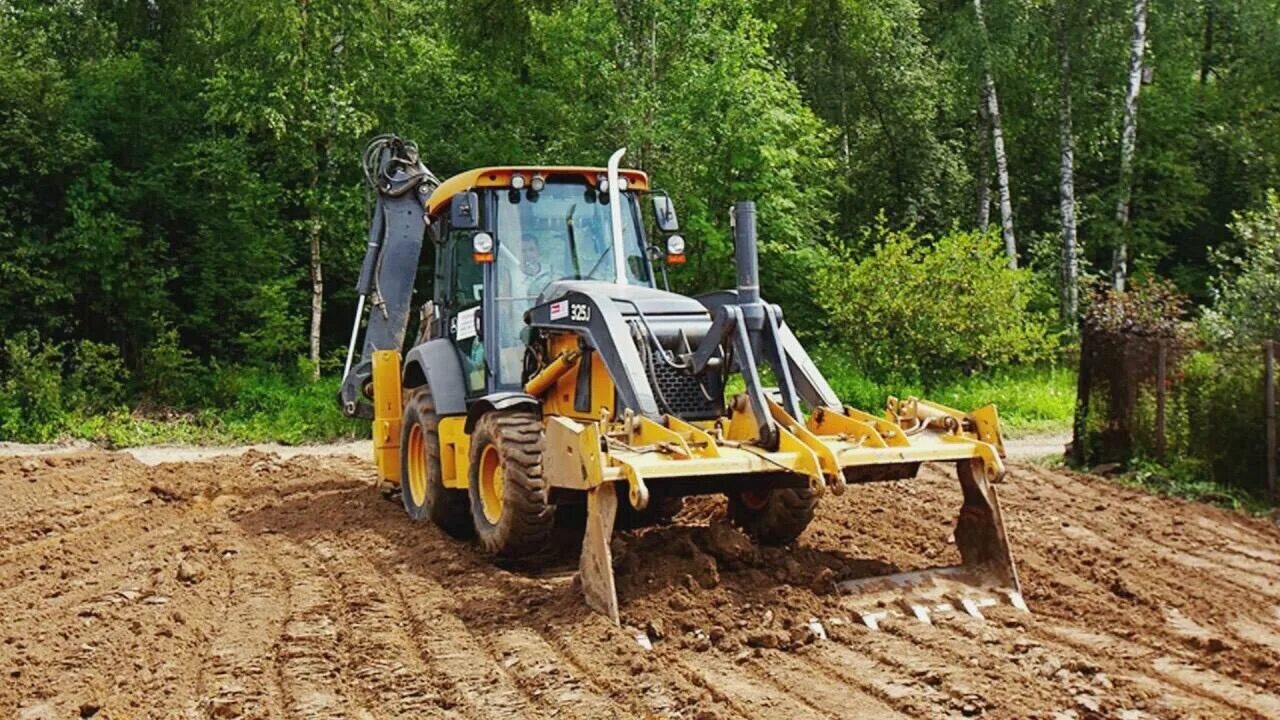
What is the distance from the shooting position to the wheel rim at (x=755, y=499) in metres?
7.84

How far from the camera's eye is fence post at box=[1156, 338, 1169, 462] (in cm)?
1134

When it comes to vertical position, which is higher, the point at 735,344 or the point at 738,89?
the point at 738,89

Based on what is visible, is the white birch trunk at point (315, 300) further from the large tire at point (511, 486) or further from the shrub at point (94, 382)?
the large tire at point (511, 486)

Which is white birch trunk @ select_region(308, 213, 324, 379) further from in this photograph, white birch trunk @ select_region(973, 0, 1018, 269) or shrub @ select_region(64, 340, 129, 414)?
white birch trunk @ select_region(973, 0, 1018, 269)

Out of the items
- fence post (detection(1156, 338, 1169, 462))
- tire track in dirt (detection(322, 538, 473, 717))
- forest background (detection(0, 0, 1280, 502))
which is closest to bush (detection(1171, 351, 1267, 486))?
fence post (detection(1156, 338, 1169, 462))

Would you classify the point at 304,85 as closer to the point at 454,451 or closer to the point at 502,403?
the point at 454,451

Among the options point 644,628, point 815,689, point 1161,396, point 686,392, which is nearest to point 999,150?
point 1161,396

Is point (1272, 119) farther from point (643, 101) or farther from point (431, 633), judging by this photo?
point (431, 633)

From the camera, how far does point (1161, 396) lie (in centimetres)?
1135

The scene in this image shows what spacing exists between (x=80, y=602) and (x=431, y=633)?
2385 mm

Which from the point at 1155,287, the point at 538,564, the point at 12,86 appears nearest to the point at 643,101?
the point at 1155,287

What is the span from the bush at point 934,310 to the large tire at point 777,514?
10.4 metres

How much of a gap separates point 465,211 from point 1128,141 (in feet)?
62.4

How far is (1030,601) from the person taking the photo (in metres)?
6.58
